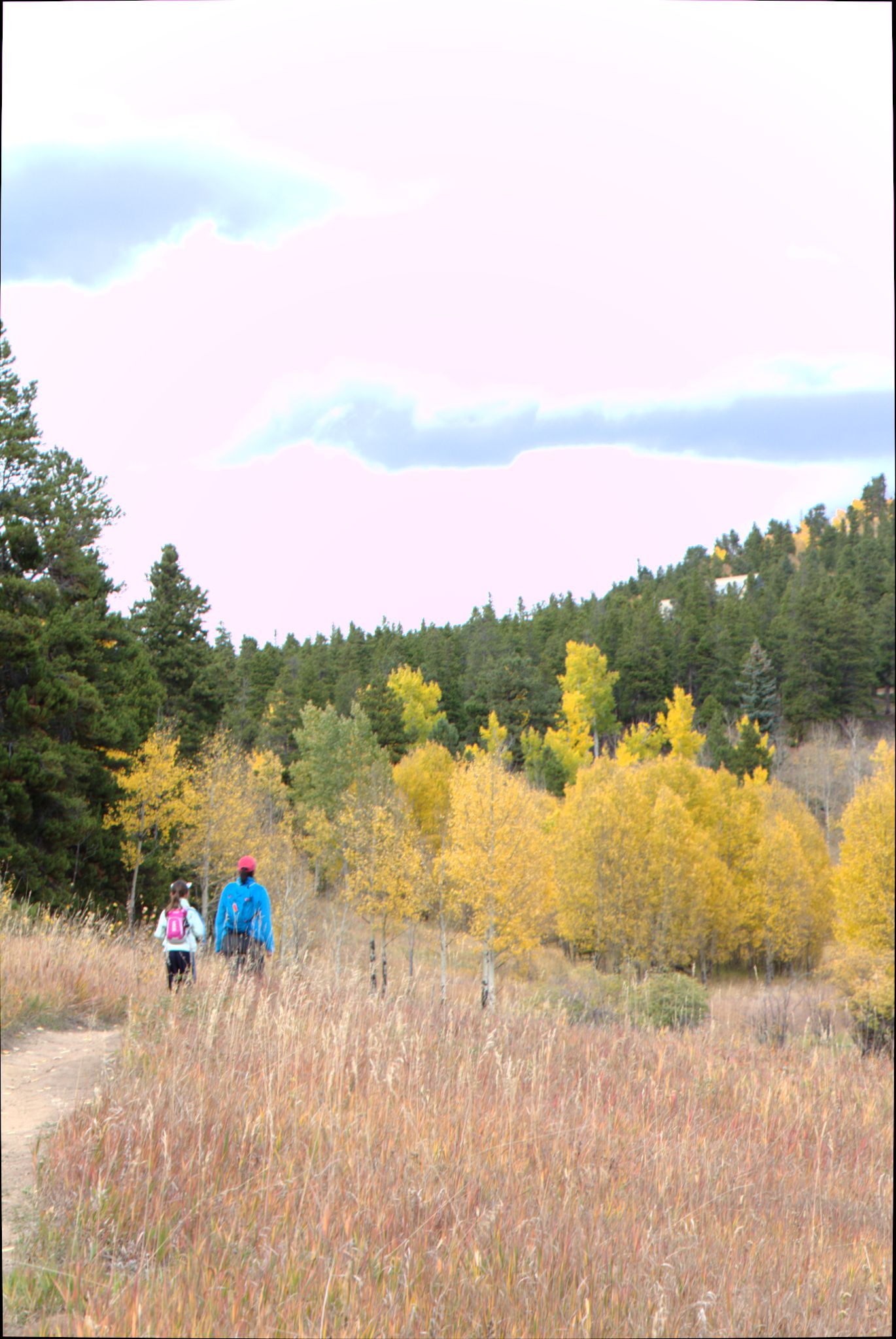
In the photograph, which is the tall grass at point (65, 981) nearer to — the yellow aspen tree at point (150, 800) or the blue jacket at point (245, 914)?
the blue jacket at point (245, 914)

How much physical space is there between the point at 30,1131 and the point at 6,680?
22.2 m

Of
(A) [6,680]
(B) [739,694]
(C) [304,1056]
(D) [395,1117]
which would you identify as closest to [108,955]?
(C) [304,1056]

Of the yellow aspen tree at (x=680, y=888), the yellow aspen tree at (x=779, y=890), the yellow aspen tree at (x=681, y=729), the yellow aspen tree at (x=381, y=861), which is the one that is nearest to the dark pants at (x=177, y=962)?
the yellow aspen tree at (x=779, y=890)

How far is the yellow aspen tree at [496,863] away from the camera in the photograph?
36.4 meters

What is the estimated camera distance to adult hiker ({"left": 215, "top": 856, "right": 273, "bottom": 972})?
31.6 ft

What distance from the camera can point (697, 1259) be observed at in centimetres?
399

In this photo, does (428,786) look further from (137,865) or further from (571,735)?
(137,865)

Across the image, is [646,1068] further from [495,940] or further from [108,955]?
[495,940]

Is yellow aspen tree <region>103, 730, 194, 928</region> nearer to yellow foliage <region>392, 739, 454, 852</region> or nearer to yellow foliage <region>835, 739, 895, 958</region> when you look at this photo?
yellow foliage <region>392, 739, 454, 852</region>

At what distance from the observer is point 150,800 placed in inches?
1460

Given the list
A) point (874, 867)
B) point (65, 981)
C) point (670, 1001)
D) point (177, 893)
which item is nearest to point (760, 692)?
point (670, 1001)

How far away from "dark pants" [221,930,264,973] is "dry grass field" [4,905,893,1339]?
183 cm

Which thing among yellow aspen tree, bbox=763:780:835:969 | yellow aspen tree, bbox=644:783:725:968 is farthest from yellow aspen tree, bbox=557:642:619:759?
yellow aspen tree, bbox=763:780:835:969

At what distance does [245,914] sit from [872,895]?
8032 mm
